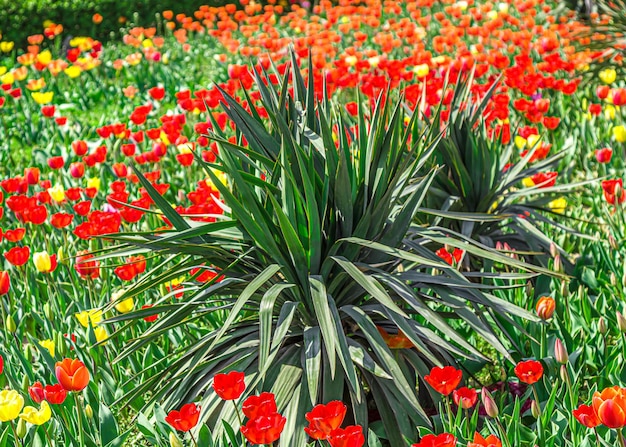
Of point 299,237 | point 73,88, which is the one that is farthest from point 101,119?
point 299,237

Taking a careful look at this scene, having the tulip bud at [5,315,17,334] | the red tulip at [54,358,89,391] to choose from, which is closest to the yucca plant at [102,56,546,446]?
the red tulip at [54,358,89,391]

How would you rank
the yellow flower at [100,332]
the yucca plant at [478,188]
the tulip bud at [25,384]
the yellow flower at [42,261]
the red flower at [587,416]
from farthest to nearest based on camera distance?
1. the yucca plant at [478,188]
2. the yellow flower at [42,261]
3. the yellow flower at [100,332]
4. the tulip bud at [25,384]
5. the red flower at [587,416]

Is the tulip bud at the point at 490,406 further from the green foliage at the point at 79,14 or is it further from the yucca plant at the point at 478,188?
the green foliage at the point at 79,14

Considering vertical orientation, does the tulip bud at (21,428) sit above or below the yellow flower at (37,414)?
below

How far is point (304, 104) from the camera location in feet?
8.64

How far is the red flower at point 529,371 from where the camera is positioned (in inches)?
81.4

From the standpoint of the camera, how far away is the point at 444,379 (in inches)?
78.7

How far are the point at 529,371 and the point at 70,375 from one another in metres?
1.24

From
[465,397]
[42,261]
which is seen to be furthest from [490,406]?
[42,261]

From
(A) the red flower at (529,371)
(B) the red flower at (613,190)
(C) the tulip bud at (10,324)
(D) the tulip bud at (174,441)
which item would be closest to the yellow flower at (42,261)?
(C) the tulip bud at (10,324)

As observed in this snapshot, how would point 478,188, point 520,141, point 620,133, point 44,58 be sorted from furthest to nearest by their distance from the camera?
1. point 44,58
2. point 520,141
3. point 620,133
4. point 478,188

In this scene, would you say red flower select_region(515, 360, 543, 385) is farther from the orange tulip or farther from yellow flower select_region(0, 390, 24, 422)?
yellow flower select_region(0, 390, 24, 422)

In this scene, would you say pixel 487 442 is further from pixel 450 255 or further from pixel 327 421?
pixel 450 255

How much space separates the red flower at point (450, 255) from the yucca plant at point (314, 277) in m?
0.36
